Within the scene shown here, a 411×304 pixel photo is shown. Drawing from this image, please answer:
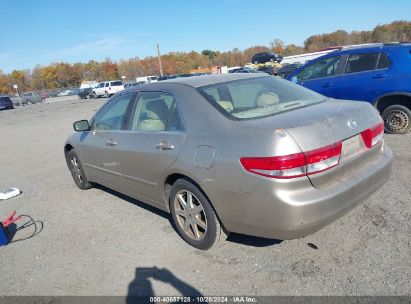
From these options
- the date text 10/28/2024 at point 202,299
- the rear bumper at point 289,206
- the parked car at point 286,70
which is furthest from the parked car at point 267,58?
the date text 10/28/2024 at point 202,299

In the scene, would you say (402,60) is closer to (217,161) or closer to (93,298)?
(217,161)

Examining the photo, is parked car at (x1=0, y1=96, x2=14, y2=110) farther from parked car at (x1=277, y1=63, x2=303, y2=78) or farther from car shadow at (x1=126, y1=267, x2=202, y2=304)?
car shadow at (x1=126, y1=267, x2=202, y2=304)

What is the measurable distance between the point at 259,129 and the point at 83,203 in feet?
11.1

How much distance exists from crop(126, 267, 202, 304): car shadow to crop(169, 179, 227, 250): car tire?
0.44 metres

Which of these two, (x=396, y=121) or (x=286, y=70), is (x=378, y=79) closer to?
(x=396, y=121)

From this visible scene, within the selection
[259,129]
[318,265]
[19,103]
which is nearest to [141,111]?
[259,129]

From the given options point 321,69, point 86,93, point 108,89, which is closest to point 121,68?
point 86,93

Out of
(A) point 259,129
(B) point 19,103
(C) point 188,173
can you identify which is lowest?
(B) point 19,103

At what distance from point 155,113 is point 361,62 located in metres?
4.91

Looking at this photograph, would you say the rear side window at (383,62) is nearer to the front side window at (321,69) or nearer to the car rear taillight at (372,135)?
the front side window at (321,69)

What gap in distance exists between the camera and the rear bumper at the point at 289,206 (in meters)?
2.62

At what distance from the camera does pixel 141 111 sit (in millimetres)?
4047

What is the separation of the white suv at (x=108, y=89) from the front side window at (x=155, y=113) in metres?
34.8

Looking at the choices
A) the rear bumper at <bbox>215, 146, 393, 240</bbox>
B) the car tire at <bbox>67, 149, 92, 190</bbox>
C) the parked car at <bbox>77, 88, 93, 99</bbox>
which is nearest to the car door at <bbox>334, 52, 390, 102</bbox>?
the rear bumper at <bbox>215, 146, 393, 240</bbox>
